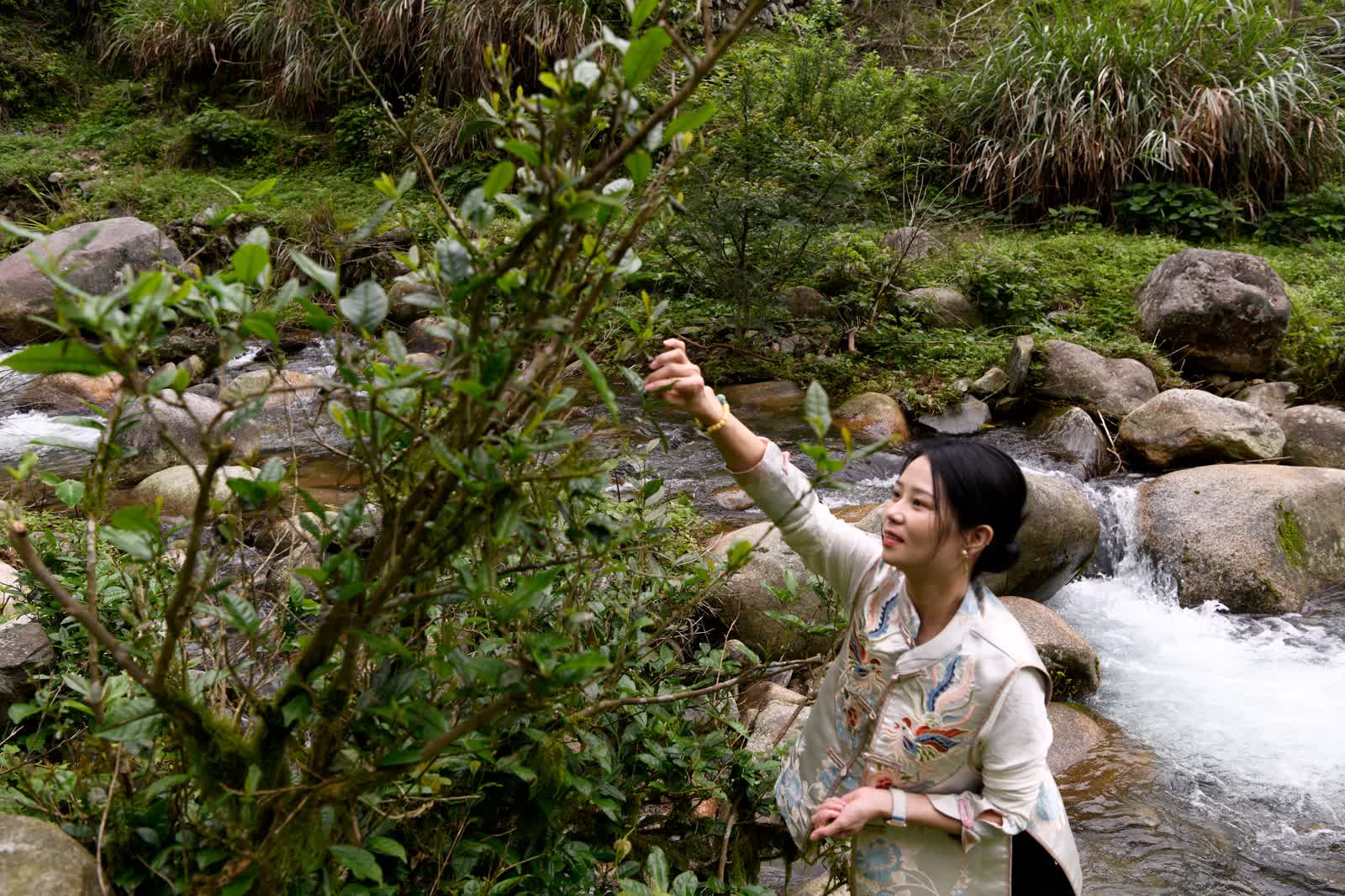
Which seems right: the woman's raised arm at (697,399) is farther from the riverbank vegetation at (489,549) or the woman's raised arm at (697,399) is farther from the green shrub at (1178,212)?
the green shrub at (1178,212)

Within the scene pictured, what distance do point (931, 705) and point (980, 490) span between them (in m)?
0.36

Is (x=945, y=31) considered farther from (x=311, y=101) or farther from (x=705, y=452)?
(x=705, y=452)

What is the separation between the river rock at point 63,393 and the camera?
22.6 ft

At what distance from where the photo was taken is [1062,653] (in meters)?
4.42

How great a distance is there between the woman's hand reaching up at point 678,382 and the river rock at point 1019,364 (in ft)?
20.0

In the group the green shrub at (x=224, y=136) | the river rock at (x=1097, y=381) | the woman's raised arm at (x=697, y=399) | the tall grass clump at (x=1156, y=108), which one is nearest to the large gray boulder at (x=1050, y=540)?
the river rock at (x=1097, y=381)

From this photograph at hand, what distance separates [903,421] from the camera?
690cm

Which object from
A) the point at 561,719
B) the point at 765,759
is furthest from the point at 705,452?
the point at 561,719

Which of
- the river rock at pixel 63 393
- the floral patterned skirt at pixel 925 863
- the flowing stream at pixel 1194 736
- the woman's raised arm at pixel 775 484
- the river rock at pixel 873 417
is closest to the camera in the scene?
the woman's raised arm at pixel 775 484

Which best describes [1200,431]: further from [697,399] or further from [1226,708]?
[697,399]

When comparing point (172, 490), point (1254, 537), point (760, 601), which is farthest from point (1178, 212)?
point (172, 490)

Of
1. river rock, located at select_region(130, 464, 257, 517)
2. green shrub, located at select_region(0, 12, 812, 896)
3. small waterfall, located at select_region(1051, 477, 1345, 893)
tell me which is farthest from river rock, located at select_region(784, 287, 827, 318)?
green shrub, located at select_region(0, 12, 812, 896)

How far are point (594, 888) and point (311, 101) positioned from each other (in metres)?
12.5

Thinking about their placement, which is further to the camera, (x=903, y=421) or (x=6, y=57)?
(x=6, y=57)
